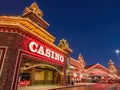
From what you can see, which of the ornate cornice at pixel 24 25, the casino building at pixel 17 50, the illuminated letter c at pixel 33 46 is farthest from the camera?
the illuminated letter c at pixel 33 46

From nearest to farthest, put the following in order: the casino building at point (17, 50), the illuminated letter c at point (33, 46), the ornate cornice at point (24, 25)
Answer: the casino building at point (17, 50) < the ornate cornice at point (24, 25) < the illuminated letter c at point (33, 46)

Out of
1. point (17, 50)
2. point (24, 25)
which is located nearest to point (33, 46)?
point (17, 50)

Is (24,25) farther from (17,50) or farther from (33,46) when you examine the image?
(17,50)

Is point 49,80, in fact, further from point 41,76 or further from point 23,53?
point 23,53

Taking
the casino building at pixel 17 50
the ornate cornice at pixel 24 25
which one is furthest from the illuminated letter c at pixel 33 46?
the ornate cornice at pixel 24 25

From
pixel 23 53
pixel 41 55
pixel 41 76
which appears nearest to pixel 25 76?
pixel 41 76

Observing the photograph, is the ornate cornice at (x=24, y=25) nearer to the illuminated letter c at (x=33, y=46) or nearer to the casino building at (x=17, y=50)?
the casino building at (x=17, y=50)

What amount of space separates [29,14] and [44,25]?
4.40 m

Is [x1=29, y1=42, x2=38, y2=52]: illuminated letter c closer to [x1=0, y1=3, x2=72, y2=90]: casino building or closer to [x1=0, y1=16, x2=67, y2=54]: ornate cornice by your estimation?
[x1=0, y1=3, x2=72, y2=90]: casino building

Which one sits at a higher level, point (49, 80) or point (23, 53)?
point (23, 53)

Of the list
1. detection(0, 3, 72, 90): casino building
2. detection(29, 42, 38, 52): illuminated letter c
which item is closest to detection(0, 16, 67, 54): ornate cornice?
detection(0, 3, 72, 90): casino building

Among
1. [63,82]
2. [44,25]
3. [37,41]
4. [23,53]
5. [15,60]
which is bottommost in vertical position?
[63,82]

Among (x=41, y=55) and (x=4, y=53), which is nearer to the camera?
(x=4, y=53)

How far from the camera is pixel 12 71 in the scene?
13000 mm
